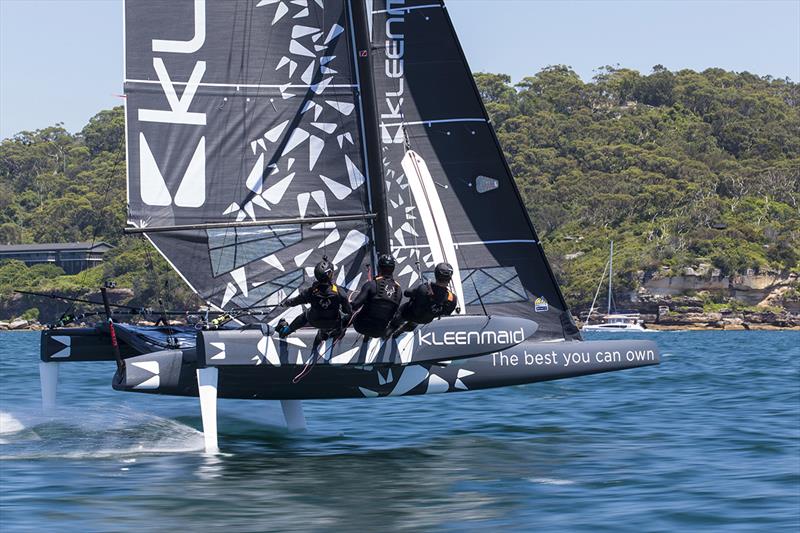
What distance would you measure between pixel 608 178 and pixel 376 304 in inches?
3364

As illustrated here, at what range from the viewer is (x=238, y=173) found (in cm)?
1301

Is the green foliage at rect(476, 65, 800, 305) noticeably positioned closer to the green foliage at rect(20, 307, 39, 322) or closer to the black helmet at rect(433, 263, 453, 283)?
the green foliage at rect(20, 307, 39, 322)

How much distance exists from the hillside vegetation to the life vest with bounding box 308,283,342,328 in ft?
158

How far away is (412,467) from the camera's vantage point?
10.7 meters

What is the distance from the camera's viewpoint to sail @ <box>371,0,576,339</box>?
1371cm

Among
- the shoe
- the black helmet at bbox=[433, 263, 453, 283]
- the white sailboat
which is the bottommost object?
the white sailboat

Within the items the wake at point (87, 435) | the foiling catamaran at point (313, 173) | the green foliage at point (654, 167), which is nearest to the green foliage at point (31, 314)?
the green foliage at point (654, 167)

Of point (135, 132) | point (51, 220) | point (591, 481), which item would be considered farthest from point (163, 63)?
point (51, 220)

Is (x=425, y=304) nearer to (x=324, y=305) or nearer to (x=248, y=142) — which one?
(x=324, y=305)

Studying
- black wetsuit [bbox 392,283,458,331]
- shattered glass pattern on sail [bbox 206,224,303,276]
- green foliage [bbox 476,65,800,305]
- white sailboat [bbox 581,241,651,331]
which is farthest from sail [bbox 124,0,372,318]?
green foliage [bbox 476,65,800,305]

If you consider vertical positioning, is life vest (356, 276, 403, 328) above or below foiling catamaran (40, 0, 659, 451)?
below

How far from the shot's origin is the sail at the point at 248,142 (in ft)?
42.0

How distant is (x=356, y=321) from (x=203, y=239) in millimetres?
2407

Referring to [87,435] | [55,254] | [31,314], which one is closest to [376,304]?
[87,435]
